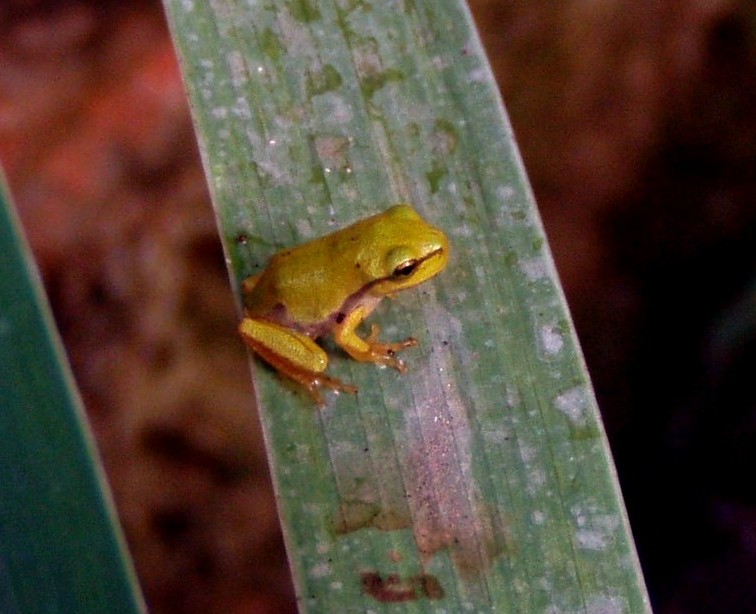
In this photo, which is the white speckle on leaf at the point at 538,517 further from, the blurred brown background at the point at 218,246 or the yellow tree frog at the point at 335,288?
the blurred brown background at the point at 218,246

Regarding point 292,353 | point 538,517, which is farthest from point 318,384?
point 538,517

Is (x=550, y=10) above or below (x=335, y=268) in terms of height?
above

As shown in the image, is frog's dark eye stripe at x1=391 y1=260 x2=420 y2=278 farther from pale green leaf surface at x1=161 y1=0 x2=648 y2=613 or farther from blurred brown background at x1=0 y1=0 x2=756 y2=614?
blurred brown background at x1=0 y1=0 x2=756 y2=614

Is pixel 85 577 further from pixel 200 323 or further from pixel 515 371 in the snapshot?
pixel 200 323

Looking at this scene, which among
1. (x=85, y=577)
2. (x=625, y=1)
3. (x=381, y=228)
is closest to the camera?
(x=85, y=577)

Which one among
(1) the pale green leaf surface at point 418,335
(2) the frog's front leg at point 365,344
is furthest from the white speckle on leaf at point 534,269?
(2) the frog's front leg at point 365,344

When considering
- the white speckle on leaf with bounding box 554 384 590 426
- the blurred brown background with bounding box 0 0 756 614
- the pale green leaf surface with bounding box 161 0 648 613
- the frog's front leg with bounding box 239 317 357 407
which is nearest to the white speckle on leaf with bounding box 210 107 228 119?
the pale green leaf surface with bounding box 161 0 648 613

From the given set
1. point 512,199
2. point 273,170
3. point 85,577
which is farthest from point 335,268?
point 85,577
